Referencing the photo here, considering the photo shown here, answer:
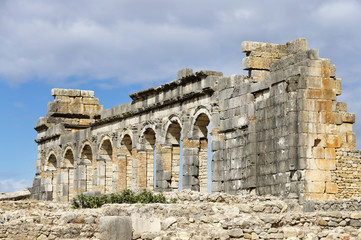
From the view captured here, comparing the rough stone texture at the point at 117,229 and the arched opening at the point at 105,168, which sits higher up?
the arched opening at the point at 105,168

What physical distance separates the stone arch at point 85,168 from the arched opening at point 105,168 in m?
1.58

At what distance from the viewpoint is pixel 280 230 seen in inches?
510

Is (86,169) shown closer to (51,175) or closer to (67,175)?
(67,175)

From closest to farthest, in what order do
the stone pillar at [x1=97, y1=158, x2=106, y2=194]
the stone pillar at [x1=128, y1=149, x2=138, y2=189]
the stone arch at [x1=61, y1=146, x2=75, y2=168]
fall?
the stone pillar at [x1=128, y1=149, x2=138, y2=189], the stone pillar at [x1=97, y1=158, x2=106, y2=194], the stone arch at [x1=61, y1=146, x2=75, y2=168]

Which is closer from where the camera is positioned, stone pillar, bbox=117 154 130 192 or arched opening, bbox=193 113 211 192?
arched opening, bbox=193 113 211 192

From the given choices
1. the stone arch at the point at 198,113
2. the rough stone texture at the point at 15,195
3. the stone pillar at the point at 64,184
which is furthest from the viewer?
the stone pillar at the point at 64,184

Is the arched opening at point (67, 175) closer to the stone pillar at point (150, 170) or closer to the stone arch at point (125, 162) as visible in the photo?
the stone arch at point (125, 162)

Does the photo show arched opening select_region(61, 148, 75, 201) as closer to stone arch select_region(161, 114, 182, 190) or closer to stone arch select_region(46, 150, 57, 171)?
stone arch select_region(46, 150, 57, 171)

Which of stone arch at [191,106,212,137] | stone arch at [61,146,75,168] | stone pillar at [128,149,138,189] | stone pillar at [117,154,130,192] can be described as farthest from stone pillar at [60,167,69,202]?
stone arch at [191,106,212,137]

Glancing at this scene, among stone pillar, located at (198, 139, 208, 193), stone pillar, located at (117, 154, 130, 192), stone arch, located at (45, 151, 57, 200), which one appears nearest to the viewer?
stone pillar, located at (198, 139, 208, 193)

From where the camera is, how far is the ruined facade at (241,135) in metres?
20.6

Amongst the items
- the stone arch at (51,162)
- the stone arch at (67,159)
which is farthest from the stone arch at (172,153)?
the stone arch at (51,162)

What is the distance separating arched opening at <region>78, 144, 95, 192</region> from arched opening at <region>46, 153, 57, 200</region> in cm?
381

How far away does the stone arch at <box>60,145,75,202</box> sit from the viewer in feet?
124
